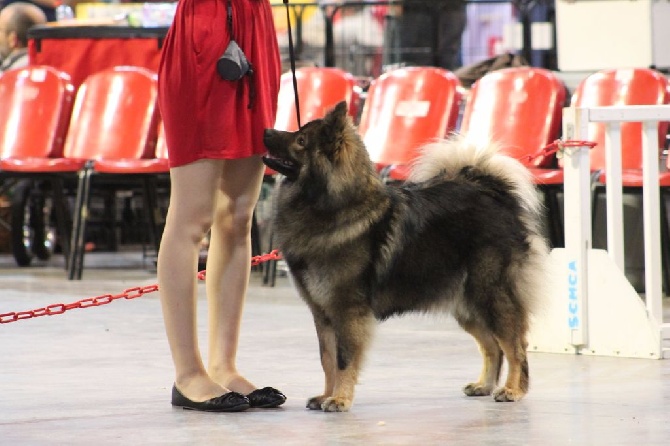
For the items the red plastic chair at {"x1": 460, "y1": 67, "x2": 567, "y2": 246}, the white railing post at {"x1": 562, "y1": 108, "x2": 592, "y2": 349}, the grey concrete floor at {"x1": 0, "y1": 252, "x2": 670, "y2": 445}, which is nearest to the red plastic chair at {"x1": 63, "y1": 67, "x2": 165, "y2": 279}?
the grey concrete floor at {"x1": 0, "y1": 252, "x2": 670, "y2": 445}

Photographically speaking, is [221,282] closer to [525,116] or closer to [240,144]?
[240,144]

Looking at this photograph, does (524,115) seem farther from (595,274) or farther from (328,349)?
(328,349)

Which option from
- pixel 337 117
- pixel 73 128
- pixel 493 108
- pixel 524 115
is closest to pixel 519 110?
pixel 524 115

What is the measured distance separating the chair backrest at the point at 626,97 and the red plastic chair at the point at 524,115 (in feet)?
0.57

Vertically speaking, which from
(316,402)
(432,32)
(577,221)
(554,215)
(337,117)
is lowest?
(554,215)

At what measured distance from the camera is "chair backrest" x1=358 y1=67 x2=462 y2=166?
23.2 feet

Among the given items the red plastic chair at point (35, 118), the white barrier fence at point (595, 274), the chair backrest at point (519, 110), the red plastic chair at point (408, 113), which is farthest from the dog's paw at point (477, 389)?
the red plastic chair at point (35, 118)

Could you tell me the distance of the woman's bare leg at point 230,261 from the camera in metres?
3.62

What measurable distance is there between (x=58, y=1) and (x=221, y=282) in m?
7.34

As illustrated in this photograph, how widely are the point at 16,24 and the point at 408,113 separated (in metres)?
4.14

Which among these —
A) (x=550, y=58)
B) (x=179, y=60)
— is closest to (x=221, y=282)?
(x=179, y=60)

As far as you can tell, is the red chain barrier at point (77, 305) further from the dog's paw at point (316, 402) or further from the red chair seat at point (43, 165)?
the red chair seat at point (43, 165)

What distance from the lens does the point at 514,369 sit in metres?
3.84

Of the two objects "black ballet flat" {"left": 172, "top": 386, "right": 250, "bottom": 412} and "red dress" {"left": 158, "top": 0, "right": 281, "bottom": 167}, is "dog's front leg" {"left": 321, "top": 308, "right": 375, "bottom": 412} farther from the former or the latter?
Result: "red dress" {"left": 158, "top": 0, "right": 281, "bottom": 167}
